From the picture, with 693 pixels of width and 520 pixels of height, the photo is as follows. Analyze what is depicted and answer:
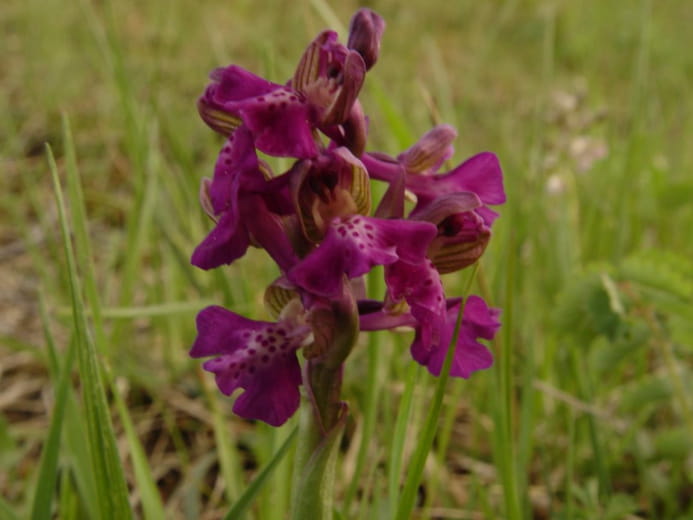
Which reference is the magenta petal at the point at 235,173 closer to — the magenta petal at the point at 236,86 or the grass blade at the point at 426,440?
the magenta petal at the point at 236,86

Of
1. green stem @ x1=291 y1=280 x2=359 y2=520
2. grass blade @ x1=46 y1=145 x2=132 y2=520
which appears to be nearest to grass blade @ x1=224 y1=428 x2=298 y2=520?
green stem @ x1=291 y1=280 x2=359 y2=520

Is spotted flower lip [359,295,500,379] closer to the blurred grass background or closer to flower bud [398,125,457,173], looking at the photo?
the blurred grass background

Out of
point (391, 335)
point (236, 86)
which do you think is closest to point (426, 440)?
point (236, 86)

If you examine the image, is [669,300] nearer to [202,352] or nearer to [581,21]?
[202,352]

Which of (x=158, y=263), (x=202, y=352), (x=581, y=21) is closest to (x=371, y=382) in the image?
(x=202, y=352)

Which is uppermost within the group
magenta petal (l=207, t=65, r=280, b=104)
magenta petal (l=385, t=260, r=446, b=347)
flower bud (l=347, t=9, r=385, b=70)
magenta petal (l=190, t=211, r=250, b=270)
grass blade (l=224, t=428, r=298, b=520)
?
flower bud (l=347, t=9, r=385, b=70)

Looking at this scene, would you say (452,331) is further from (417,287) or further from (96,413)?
(96,413)

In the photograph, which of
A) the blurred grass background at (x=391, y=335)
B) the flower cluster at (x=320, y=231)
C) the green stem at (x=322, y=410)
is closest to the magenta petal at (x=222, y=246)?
the flower cluster at (x=320, y=231)
